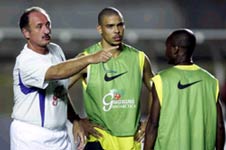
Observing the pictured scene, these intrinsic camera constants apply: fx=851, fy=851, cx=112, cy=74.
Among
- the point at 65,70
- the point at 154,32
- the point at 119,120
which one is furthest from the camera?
the point at 154,32

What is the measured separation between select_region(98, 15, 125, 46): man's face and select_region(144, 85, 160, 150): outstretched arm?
1.93 feet

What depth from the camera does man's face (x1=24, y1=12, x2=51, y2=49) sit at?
496 centimetres

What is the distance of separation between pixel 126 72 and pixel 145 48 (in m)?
7.47

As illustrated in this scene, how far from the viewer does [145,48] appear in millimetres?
12734

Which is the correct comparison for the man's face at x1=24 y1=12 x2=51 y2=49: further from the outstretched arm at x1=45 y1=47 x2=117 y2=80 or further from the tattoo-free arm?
the tattoo-free arm

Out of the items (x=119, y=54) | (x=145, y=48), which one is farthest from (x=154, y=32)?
(x=119, y=54)

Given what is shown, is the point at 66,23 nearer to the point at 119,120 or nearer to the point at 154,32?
the point at 154,32

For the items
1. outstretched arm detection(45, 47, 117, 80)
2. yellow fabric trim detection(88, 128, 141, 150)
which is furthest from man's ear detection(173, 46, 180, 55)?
yellow fabric trim detection(88, 128, 141, 150)

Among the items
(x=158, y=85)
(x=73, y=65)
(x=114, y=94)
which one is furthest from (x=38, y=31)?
(x=158, y=85)

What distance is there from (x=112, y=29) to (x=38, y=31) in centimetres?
50

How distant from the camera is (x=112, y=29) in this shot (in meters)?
5.22

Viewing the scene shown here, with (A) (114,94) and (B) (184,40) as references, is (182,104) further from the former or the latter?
(A) (114,94)

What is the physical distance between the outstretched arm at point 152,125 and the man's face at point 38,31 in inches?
28.2

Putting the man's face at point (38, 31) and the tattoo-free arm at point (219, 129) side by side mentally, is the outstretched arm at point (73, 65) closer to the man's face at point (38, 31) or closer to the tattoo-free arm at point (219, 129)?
the man's face at point (38, 31)
